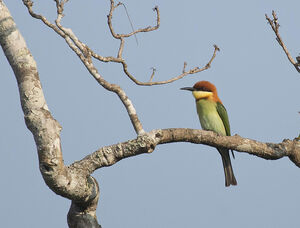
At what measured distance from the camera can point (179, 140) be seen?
3.67m

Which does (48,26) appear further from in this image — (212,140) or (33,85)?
(212,140)

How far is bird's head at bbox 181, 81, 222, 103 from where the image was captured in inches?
247

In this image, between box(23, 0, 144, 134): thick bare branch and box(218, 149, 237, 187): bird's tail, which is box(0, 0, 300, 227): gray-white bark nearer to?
box(23, 0, 144, 134): thick bare branch

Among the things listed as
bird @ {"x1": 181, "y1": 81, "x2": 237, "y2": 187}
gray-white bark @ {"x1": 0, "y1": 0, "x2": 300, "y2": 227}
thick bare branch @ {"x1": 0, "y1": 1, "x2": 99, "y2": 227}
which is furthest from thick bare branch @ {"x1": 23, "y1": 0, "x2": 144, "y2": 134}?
bird @ {"x1": 181, "y1": 81, "x2": 237, "y2": 187}

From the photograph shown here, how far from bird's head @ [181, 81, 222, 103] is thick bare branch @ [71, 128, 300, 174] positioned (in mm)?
2147

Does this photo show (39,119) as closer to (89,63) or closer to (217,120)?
(89,63)

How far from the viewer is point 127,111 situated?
361 cm

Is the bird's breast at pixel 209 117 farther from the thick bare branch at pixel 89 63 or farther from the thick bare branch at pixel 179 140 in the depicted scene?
the thick bare branch at pixel 89 63

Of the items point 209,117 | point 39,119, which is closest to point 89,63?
point 39,119

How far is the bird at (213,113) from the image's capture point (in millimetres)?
5941

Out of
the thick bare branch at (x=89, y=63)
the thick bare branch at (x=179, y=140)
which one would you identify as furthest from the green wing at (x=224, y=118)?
the thick bare branch at (x=89, y=63)

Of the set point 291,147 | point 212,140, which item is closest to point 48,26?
point 212,140

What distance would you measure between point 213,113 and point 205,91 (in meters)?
0.40

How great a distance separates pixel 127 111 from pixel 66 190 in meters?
0.82
